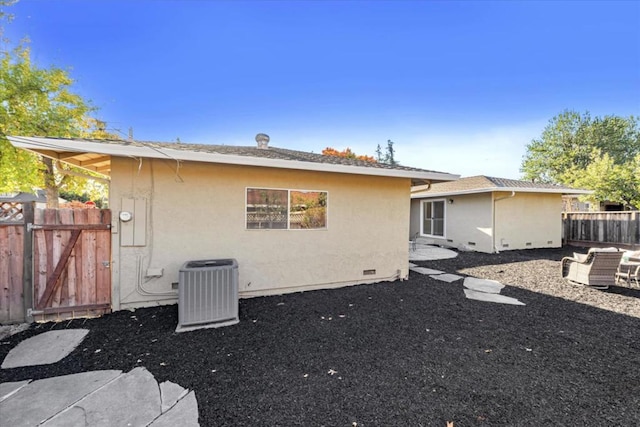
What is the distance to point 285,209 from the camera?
5570 millimetres

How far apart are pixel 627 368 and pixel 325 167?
482cm

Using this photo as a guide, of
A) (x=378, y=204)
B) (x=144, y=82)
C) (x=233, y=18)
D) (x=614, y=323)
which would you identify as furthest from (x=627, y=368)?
(x=144, y=82)

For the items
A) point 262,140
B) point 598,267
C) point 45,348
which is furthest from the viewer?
point 262,140

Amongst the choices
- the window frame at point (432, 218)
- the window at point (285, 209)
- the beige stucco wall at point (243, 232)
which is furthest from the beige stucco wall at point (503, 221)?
the window at point (285, 209)

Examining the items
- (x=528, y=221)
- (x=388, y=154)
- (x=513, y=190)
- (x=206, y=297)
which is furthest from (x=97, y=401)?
(x=388, y=154)

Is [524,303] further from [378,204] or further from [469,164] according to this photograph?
[469,164]

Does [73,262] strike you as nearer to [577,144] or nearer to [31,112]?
[31,112]

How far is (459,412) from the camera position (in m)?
2.22

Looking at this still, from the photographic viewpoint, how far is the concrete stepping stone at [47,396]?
216 centimetres

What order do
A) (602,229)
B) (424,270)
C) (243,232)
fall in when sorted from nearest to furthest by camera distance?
(243,232) < (424,270) < (602,229)

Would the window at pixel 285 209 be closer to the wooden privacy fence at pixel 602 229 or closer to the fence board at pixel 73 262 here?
the fence board at pixel 73 262

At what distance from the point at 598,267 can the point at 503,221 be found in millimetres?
5821

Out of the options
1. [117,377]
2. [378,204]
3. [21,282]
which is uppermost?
[378,204]

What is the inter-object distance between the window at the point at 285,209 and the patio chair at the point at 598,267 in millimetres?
5939
